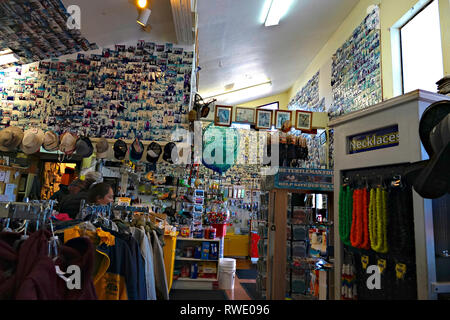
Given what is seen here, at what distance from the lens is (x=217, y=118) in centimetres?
571

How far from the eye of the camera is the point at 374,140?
1751 mm

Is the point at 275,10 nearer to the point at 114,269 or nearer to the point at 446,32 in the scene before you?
the point at 446,32

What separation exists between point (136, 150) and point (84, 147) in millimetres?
829

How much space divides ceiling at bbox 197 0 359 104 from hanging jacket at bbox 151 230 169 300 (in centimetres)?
379

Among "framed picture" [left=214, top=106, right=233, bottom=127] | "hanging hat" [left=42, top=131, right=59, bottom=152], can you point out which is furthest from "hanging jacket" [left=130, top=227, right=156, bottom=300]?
"framed picture" [left=214, top=106, right=233, bottom=127]

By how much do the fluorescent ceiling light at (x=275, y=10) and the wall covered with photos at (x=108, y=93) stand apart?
1617 millimetres

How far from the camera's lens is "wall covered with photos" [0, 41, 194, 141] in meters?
5.16

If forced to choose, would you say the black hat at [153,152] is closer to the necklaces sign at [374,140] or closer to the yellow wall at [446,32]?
the necklaces sign at [374,140]

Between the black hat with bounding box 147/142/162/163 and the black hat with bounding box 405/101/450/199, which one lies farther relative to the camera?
the black hat with bounding box 147/142/162/163

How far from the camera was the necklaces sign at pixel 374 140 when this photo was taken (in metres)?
1.62

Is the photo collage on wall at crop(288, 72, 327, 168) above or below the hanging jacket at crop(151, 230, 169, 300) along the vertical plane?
above

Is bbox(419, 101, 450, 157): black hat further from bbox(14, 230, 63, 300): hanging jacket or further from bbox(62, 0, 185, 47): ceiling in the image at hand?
bbox(62, 0, 185, 47): ceiling

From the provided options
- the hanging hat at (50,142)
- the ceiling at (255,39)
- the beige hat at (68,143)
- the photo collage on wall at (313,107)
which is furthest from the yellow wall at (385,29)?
the hanging hat at (50,142)

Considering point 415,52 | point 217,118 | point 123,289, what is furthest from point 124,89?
point 415,52
